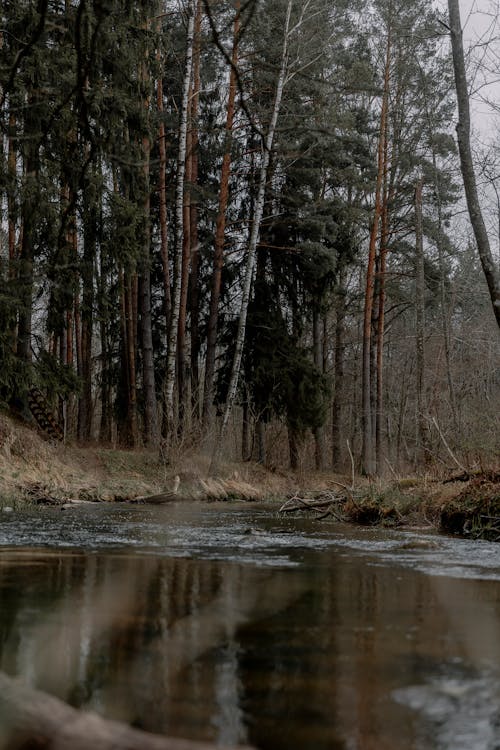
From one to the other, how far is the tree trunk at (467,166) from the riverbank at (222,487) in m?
2.43

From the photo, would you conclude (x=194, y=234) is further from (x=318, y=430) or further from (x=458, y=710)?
(x=458, y=710)

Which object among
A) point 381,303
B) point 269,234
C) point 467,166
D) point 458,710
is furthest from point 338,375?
point 458,710

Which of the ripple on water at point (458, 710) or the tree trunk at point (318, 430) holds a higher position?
the tree trunk at point (318, 430)

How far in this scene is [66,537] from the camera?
6000mm

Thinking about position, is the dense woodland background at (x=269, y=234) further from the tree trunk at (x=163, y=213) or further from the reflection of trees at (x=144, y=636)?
the reflection of trees at (x=144, y=636)

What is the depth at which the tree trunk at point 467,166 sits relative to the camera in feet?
29.6

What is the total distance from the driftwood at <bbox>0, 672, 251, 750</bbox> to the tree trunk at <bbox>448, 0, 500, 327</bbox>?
7.96 m

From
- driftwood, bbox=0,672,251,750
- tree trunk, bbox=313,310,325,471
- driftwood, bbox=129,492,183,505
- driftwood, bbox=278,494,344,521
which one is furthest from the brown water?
tree trunk, bbox=313,310,325,471

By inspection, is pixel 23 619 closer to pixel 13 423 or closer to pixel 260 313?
pixel 13 423

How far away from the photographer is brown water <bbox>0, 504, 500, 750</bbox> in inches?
70.6

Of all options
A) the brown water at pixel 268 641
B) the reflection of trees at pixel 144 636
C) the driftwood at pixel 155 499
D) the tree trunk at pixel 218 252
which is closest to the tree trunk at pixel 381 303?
the tree trunk at pixel 218 252

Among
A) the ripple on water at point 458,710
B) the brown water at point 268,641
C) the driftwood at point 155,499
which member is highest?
the ripple on water at point 458,710

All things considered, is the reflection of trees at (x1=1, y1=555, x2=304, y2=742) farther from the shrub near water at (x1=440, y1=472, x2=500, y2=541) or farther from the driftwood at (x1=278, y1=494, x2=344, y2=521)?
the driftwood at (x1=278, y1=494, x2=344, y2=521)

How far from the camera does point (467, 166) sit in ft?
31.3
